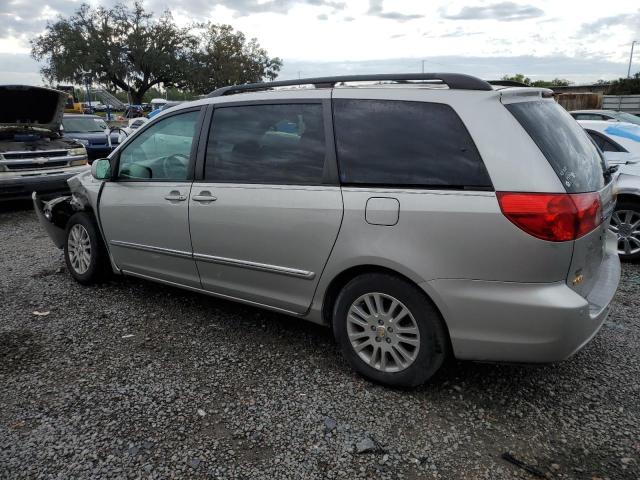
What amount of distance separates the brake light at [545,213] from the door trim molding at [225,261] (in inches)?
48.3

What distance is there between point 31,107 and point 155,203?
6.45m

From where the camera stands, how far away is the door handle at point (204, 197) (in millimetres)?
3488

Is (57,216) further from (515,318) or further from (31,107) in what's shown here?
(31,107)

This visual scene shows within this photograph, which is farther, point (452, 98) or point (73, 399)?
point (73, 399)

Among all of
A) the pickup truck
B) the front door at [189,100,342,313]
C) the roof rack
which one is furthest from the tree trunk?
the front door at [189,100,342,313]

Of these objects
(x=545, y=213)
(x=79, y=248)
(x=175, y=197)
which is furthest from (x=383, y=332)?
(x=79, y=248)

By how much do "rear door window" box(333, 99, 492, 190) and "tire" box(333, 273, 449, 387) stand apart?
582mm

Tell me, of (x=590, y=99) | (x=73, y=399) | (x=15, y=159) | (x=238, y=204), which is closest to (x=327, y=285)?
(x=238, y=204)

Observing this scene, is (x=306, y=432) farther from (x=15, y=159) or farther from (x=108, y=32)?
(x=108, y=32)

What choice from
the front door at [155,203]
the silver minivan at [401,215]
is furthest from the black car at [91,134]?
the silver minivan at [401,215]

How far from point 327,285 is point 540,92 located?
67.6 inches

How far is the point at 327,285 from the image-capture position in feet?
10.1

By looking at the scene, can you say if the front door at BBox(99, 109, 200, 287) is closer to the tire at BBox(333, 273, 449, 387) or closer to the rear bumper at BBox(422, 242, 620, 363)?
the tire at BBox(333, 273, 449, 387)

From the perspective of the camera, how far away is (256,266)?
3359mm
